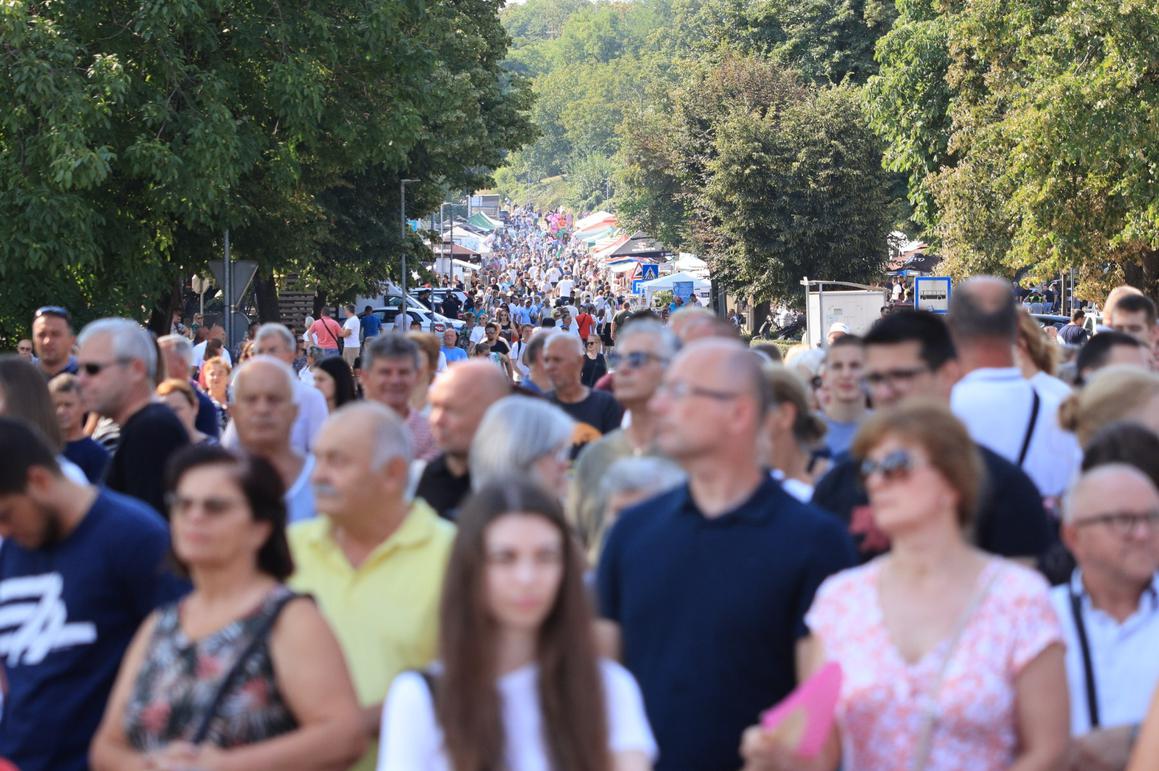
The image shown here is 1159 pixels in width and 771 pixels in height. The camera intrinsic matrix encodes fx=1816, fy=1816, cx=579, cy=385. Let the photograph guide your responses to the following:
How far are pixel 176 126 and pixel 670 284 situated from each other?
38458 millimetres

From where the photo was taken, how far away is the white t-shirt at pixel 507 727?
3.42 metres

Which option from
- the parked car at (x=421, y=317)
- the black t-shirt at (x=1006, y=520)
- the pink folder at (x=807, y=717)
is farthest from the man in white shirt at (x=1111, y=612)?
the parked car at (x=421, y=317)

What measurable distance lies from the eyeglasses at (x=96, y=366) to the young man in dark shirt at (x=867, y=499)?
3159mm

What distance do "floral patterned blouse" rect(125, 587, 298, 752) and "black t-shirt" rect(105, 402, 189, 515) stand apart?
280 centimetres

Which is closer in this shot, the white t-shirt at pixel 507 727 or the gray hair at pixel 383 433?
the white t-shirt at pixel 507 727

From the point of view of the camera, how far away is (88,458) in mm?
7352

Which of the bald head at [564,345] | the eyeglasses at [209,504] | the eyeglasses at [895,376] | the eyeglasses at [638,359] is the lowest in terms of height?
the eyeglasses at [209,504]

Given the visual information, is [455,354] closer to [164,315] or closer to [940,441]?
[164,315]

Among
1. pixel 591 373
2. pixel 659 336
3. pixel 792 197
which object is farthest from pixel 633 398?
pixel 792 197

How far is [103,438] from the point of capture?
818cm

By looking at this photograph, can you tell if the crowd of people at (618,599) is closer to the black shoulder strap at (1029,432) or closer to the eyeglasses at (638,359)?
the black shoulder strap at (1029,432)

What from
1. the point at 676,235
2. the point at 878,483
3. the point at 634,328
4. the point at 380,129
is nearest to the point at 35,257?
the point at 380,129

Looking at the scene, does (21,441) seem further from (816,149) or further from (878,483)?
(816,149)

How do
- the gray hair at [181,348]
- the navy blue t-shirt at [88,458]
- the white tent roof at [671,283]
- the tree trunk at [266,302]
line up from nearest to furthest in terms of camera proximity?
the navy blue t-shirt at [88,458], the gray hair at [181,348], the tree trunk at [266,302], the white tent roof at [671,283]
